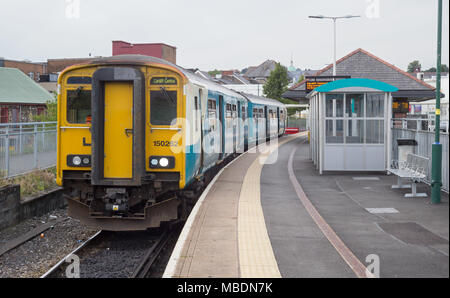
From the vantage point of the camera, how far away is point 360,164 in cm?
1667

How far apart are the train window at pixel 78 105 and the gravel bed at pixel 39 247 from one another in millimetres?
2618

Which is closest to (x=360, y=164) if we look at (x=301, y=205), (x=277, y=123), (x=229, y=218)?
(x=301, y=205)

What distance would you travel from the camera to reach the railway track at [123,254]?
27.8 feet

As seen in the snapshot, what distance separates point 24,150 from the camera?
15.7 meters

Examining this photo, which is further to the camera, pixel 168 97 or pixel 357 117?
pixel 357 117

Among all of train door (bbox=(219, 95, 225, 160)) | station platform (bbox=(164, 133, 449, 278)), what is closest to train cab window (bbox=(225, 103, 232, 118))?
train door (bbox=(219, 95, 225, 160))

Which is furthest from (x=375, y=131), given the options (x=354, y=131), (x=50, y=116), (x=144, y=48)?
(x=144, y=48)

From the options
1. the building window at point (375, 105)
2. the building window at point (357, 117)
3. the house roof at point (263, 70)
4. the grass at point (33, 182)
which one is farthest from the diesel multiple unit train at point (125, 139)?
the house roof at point (263, 70)

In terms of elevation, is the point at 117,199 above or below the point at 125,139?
below

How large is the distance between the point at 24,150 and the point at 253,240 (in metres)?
9.80

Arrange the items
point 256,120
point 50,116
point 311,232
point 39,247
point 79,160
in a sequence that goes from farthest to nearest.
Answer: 1. point 256,120
2. point 50,116
3. point 39,247
4. point 79,160
5. point 311,232

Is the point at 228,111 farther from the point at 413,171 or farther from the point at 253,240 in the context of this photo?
the point at 253,240

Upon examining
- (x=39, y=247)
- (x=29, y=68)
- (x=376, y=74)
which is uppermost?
(x=29, y=68)
